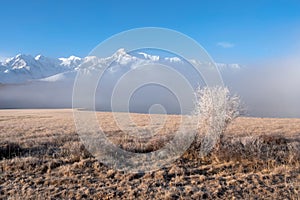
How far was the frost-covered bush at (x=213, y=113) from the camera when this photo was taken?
40.7 feet

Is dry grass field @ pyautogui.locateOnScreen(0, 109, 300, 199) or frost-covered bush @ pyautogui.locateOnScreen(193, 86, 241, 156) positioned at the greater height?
frost-covered bush @ pyautogui.locateOnScreen(193, 86, 241, 156)

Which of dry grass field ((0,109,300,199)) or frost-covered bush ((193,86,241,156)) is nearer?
dry grass field ((0,109,300,199))

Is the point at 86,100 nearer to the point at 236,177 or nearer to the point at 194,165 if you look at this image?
the point at 194,165

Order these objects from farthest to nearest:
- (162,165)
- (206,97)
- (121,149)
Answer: (121,149)
(206,97)
(162,165)

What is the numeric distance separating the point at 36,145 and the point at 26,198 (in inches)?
339

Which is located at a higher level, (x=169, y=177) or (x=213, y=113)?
(x=213, y=113)

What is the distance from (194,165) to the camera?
10836 millimetres

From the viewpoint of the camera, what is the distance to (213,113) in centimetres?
1260

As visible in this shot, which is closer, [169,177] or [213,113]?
[169,177]

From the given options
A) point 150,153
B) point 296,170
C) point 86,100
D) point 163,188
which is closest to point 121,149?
point 150,153

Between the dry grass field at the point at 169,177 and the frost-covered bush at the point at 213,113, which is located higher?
the frost-covered bush at the point at 213,113

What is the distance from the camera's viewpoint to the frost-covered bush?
488 inches

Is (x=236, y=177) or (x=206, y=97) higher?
(x=206, y=97)

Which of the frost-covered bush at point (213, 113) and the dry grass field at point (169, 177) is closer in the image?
the dry grass field at point (169, 177)
